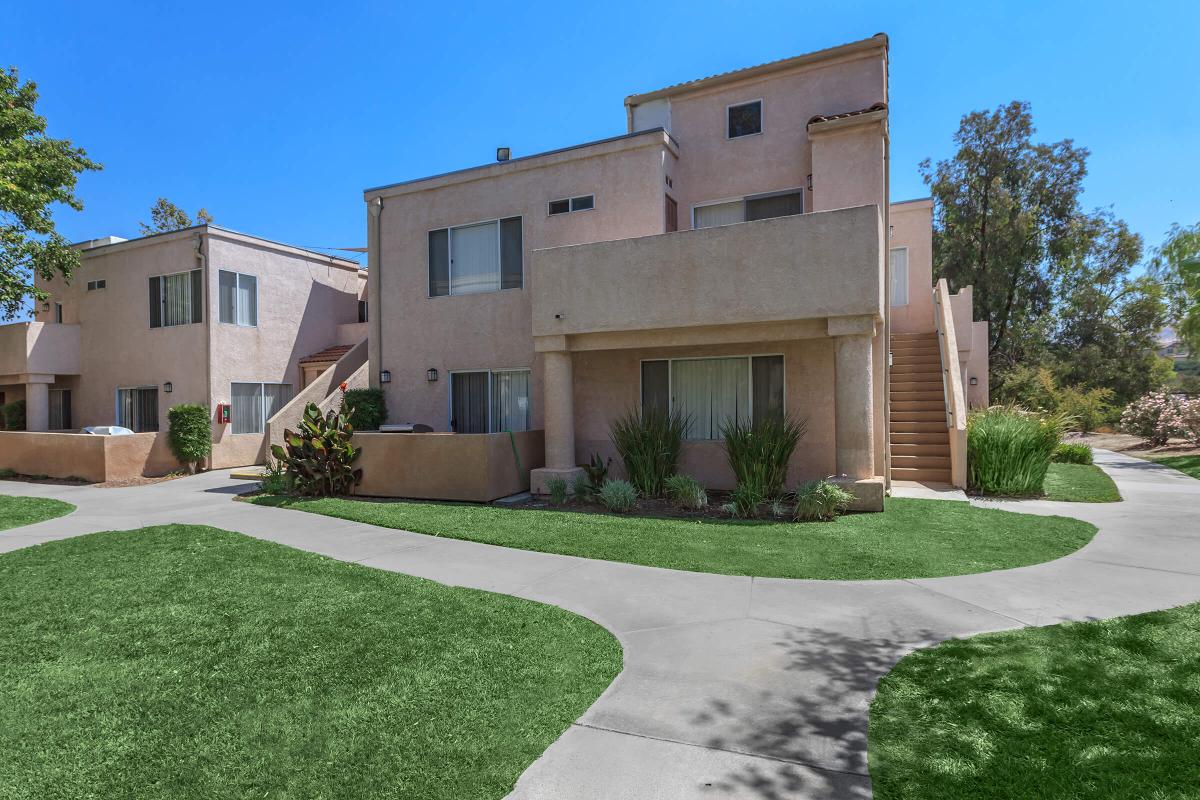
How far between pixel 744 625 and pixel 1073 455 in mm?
16093

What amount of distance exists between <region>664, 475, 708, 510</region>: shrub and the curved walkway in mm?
3313

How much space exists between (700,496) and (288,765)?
7.77m

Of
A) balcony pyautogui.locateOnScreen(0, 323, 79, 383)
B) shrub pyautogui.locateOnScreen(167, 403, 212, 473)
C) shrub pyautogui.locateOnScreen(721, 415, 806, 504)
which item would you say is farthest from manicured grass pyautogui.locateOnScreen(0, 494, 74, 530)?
shrub pyautogui.locateOnScreen(721, 415, 806, 504)

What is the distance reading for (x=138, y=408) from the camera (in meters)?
18.2

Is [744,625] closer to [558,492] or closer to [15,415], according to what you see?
[558,492]

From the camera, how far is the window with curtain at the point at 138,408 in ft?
58.7

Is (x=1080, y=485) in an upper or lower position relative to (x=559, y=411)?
lower

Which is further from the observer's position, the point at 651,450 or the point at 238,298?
the point at 238,298

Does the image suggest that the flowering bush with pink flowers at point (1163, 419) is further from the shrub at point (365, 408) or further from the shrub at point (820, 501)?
the shrub at point (365, 408)

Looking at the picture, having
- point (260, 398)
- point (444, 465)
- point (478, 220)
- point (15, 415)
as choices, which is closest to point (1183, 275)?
point (478, 220)

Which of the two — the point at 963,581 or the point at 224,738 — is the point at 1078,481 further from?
the point at 224,738

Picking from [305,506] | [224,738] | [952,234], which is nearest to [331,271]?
[305,506]

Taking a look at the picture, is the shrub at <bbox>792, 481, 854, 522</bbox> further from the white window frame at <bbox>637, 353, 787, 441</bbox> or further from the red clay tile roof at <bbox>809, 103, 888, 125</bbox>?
the red clay tile roof at <bbox>809, 103, 888, 125</bbox>

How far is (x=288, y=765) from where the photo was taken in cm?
326
